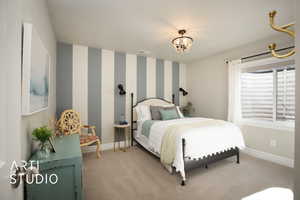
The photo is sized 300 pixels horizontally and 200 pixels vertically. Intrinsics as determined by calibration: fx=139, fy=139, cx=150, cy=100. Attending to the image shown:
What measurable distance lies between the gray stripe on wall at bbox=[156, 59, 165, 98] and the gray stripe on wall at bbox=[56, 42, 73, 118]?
7.50ft

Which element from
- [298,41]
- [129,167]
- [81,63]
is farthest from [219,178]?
[81,63]

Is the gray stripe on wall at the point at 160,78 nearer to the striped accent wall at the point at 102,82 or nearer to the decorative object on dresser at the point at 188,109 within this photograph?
the striped accent wall at the point at 102,82

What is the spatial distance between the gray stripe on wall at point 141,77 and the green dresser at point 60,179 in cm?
271

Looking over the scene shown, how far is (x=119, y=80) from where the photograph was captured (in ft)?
12.1

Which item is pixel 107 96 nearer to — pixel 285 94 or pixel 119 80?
pixel 119 80

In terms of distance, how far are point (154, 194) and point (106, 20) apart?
2.61m

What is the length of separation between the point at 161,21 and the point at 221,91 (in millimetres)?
2476

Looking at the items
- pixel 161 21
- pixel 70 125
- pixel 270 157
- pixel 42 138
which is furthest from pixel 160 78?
pixel 42 138

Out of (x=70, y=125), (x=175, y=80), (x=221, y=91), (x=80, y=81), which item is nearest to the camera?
(x=70, y=125)

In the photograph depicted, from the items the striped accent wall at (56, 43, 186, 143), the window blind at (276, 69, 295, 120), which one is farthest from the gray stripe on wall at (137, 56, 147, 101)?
the window blind at (276, 69, 295, 120)

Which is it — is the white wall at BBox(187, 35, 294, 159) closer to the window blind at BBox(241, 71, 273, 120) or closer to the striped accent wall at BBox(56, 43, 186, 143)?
the window blind at BBox(241, 71, 273, 120)

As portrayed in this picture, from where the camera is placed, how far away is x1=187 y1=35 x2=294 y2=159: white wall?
262cm

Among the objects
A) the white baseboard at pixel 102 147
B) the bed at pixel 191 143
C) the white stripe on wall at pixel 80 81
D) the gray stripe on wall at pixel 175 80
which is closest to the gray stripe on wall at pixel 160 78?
the gray stripe on wall at pixel 175 80

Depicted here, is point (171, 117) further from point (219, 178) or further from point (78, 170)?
point (78, 170)
